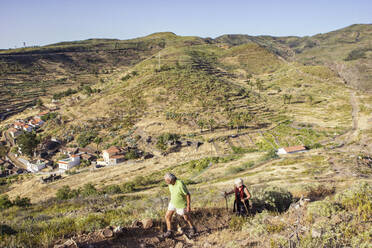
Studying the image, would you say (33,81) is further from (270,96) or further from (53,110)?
(270,96)

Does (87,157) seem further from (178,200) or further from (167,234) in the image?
(178,200)

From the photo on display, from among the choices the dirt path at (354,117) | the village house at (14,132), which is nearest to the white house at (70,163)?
the village house at (14,132)

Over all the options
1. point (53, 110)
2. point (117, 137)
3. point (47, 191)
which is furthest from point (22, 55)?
point (47, 191)

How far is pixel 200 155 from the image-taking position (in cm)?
3978

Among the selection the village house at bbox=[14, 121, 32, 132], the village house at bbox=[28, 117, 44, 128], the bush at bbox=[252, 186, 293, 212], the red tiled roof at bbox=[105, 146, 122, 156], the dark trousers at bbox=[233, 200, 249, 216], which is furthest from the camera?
the village house at bbox=[28, 117, 44, 128]

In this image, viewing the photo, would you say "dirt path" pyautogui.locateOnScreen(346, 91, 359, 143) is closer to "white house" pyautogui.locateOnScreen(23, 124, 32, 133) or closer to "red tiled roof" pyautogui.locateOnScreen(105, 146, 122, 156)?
"red tiled roof" pyautogui.locateOnScreen(105, 146, 122, 156)

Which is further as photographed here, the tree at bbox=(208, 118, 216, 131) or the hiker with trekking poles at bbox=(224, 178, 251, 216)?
the tree at bbox=(208, 118, 216, 131)

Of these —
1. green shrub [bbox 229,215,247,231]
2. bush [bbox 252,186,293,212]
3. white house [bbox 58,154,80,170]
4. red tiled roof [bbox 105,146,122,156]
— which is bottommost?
white house [bbox 58,154,80,170]

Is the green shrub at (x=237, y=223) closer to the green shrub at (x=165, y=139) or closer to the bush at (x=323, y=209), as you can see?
the bush at (x=323, y=209)

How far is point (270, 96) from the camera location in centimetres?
7650

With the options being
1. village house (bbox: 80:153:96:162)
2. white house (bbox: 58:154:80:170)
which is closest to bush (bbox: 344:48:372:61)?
village house (bbox: 80:153:96:162)

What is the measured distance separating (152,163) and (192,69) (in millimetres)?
59209

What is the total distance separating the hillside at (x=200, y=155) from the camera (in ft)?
19.0

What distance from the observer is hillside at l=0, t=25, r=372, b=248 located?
228 inches
